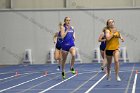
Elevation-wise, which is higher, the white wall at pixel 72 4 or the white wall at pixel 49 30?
the white wall at pixel 72 4

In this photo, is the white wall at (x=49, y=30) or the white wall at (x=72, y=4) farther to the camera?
the white wall at (x=72, y=4)

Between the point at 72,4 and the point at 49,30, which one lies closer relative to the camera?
the point at 49,30

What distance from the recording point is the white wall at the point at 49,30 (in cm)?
2531

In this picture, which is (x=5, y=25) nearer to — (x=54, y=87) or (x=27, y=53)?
(x=27, y=53)

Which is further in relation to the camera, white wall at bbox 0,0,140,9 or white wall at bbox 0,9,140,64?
white wall at bbox 0,0,140,9

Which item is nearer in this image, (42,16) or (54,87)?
(54,87)

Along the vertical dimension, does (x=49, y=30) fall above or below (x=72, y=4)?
below

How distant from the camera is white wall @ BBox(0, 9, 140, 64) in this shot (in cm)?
2531

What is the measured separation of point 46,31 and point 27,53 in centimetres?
170

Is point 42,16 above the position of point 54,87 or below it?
above

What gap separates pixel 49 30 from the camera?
2566 centimetres

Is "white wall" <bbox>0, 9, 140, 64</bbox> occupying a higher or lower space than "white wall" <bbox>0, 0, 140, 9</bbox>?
lower

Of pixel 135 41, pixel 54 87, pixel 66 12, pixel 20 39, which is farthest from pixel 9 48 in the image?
pixel 54 87

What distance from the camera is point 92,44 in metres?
25.5
